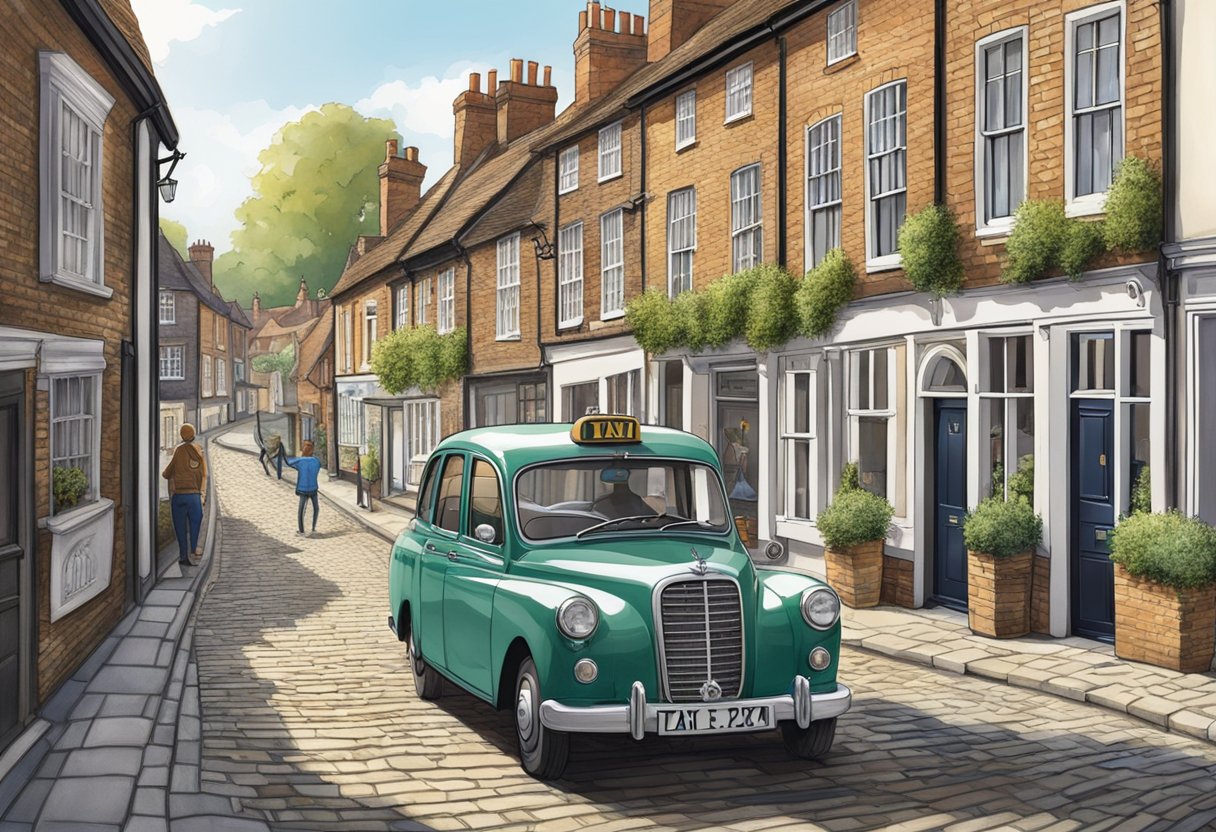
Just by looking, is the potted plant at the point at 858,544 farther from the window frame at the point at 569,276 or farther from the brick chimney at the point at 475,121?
the brick chimney at the point at 475,121

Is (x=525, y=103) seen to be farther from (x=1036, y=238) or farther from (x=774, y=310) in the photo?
(x=1036, y=238)

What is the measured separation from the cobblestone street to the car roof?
1845 mm

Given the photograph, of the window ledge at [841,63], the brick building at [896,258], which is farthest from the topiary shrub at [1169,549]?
the window ledge at [841,63]

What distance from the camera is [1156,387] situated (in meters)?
10.3

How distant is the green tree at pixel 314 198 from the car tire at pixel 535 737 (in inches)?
2630

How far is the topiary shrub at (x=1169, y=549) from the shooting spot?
31.0 ft

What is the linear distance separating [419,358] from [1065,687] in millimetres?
22755

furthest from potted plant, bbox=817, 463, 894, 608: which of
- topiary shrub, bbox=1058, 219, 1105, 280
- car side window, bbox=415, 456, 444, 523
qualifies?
car side window, bbox=415, 456, 444, 523

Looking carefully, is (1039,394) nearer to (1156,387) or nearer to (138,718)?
(1156,387)

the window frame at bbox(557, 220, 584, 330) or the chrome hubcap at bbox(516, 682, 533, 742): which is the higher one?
the window frame at bbox(557, 220, 584, 330)

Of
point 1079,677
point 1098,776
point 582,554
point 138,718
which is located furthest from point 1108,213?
point 138,718

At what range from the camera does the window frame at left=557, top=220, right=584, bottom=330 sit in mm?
23141

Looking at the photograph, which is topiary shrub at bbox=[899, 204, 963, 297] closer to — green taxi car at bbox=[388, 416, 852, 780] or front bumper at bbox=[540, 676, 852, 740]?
green taxi car at bbox=[388, 416, 852, 780]

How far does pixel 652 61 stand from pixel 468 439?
17073mm
